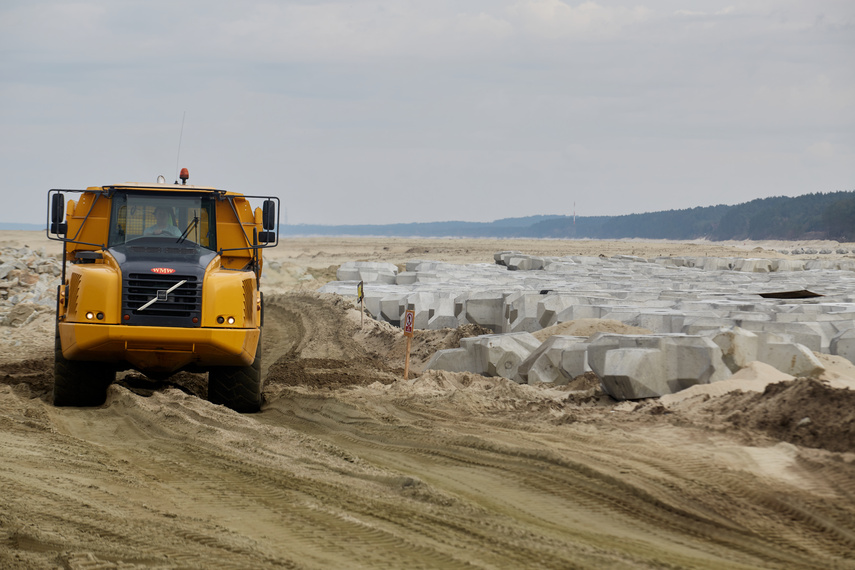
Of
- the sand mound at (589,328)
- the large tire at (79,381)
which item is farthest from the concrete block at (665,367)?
the large tire at (79,381)

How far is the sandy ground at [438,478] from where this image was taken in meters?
5.26

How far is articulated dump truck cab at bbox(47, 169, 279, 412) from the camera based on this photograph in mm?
9242

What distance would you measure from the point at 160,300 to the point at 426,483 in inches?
158

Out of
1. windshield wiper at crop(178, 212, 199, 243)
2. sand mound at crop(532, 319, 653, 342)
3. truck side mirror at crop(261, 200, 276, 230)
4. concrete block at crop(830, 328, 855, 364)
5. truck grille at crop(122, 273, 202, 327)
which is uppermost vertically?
truck side mirror at crop(261, 200, 276, 230)

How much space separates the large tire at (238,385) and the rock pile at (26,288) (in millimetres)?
Result: 11216

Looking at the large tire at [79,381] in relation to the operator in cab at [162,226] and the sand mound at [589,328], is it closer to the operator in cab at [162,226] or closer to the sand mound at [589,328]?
the operator in cab at [162,226]

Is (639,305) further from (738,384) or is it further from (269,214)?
(269,214)

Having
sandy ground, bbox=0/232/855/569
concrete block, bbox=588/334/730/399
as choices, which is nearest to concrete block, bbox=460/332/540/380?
sandy ground, bbox=0/232/855/569

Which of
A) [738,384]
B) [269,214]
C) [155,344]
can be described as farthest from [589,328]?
[155,344]

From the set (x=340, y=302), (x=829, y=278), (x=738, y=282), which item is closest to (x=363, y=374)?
(x=340, y=302)

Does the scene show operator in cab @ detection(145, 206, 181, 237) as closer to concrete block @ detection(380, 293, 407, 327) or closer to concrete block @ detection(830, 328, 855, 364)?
concrete block @ detection(830, 328, 855, 364)

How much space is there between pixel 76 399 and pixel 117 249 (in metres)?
1.95

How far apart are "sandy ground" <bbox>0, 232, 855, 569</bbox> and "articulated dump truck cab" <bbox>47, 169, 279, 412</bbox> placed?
57 cm

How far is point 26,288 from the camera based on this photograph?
24109mm
